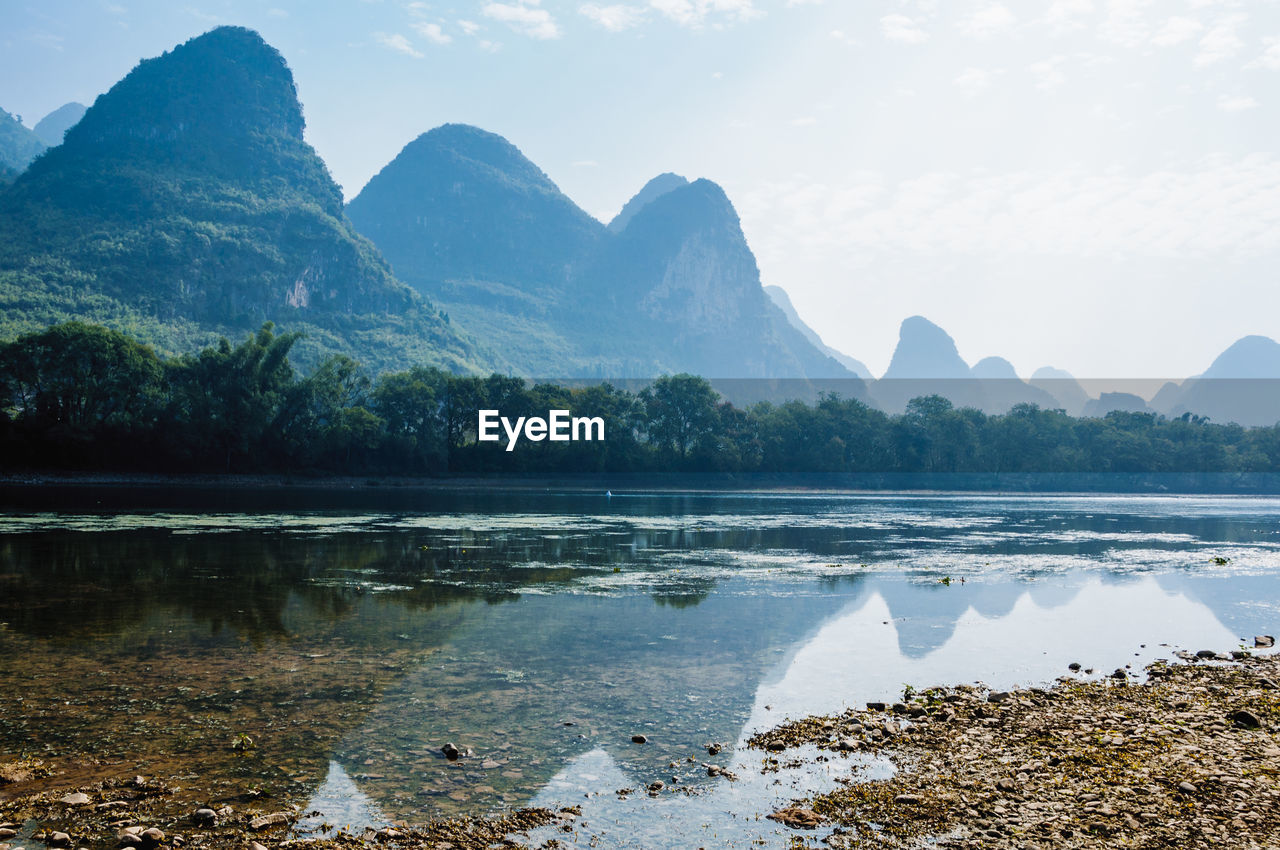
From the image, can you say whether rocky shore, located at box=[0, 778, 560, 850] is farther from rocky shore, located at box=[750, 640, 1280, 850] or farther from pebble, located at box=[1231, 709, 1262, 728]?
pebble, located at box=[1231, 709, 1262, 728]

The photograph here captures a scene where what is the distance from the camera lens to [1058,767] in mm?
9523

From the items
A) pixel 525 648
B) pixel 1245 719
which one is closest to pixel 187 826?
pixel 525 648

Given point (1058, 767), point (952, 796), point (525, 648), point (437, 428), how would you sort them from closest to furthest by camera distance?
point (952, 796) → point (1058, 767) → point (525, 648) → point (437, 428)

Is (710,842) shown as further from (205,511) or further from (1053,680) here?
(205,511)

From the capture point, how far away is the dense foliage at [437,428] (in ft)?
264

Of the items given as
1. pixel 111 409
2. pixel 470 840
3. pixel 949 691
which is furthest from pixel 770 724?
pixel 111 409

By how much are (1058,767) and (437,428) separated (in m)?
100

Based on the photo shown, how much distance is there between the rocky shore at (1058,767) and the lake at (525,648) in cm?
67

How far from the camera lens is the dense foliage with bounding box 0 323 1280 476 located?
8044 centimetres

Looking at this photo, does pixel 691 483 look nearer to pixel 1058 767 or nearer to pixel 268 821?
pixel 1058 767

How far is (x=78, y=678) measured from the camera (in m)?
13.2

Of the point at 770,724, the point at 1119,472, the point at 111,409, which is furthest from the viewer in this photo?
the point at 1119,472

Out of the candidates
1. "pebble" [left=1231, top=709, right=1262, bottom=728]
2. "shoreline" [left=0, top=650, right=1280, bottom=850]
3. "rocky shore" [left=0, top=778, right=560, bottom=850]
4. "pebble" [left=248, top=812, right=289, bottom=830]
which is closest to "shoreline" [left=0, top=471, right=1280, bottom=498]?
"rocky shore" [left=0, top=778, right=560, bottom=850]

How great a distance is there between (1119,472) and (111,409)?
14350 cm
